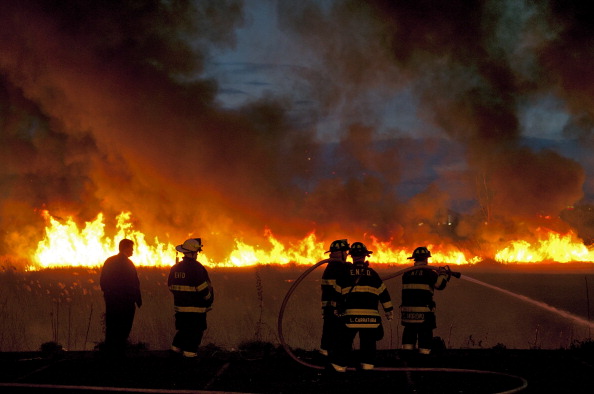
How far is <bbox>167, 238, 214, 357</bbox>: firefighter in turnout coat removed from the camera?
9.42m

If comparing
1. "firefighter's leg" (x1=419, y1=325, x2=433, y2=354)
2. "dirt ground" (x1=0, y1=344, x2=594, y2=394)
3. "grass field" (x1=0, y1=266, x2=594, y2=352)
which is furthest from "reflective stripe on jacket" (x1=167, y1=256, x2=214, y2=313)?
"firefighter's leg" (x1=419, y1=325, x2=433, y2=354)

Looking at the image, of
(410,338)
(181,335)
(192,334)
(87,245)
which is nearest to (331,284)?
(410,338)

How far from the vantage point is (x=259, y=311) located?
19.7 meters

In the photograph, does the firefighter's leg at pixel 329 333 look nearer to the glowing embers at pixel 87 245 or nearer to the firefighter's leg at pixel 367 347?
the firefighter's leg at pixel 367 347

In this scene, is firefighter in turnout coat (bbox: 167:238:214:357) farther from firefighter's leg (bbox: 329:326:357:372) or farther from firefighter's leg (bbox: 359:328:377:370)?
firefighter's leg (bbox: 359:328:377:370)

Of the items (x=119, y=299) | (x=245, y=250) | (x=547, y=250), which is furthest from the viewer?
(x=547, y=250)

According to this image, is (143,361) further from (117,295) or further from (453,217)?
(453,217)

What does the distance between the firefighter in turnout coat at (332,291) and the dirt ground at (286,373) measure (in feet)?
1.31

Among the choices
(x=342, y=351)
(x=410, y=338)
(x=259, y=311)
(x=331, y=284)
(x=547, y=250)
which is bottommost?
(x=342, y=351)

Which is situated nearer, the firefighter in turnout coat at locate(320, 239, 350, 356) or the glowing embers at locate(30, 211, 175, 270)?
the firefighter in turnout coat at locate(320, 239, 350, 356)

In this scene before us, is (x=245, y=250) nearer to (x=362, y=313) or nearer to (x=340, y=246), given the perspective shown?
(x=340, y=246)

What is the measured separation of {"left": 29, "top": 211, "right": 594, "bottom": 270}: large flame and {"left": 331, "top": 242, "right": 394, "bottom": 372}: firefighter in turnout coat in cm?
2162

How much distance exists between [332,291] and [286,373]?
133 cm

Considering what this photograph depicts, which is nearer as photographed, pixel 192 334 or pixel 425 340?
pixel 192 334
